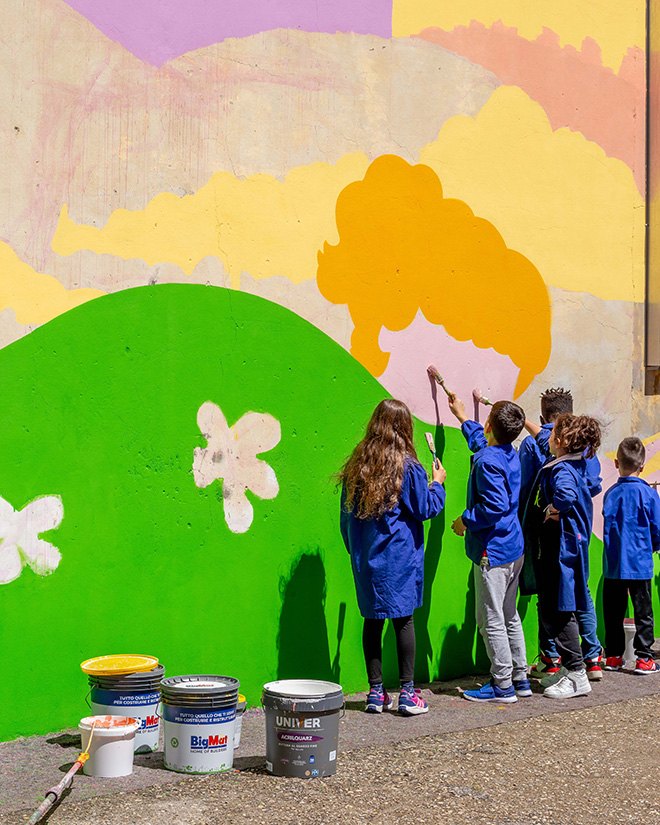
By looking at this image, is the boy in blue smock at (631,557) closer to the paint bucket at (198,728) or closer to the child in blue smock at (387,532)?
the child in blue smock at (387,532)

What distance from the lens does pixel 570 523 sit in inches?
245

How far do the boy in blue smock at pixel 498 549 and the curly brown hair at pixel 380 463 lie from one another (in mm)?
604

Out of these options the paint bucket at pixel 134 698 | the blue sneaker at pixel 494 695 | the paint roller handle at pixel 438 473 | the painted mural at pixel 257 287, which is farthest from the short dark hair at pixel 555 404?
the paint bucket at pixel 134 698

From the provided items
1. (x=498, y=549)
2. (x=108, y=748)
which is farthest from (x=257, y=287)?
(x=108, y=748)

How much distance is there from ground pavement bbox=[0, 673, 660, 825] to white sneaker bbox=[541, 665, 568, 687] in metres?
0.53

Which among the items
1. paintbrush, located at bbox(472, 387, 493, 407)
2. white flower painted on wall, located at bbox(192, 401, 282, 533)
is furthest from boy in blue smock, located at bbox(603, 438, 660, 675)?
white flower painted on wall, located at bbox(192, 401, 282, 533)

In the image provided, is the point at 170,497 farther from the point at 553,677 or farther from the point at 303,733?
the point at 553,677

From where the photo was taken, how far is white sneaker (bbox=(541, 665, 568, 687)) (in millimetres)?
6168

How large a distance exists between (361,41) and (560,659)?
4.21m

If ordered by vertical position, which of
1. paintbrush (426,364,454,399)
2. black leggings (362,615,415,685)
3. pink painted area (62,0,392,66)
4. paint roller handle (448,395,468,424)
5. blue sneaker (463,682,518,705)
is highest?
pink painted area (62,0,392,66)

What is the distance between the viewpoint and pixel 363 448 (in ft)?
18.4

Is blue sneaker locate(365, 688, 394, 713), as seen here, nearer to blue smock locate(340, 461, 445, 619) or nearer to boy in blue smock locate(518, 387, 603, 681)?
blue smock locate(340, 461, 445, 619)

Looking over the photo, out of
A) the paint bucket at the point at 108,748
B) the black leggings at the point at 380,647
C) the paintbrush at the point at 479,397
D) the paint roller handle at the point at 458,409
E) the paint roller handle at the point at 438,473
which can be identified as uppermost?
the paintbrush at the point at 479,397

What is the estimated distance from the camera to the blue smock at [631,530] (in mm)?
6820
